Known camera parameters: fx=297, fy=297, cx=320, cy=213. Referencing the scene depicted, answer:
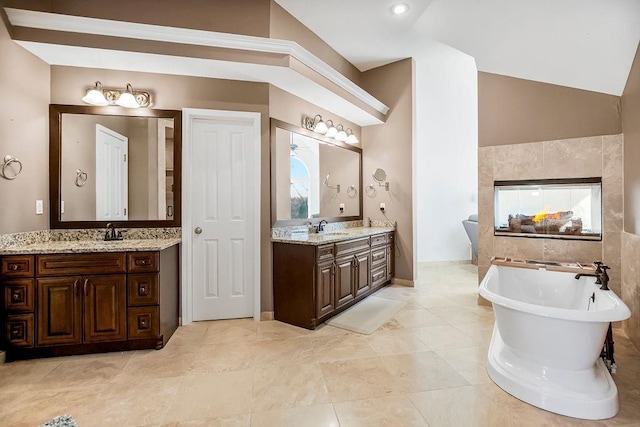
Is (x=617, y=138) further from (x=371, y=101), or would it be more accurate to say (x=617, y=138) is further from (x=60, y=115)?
(x=60, y=115)

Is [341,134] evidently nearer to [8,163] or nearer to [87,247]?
[87,247]

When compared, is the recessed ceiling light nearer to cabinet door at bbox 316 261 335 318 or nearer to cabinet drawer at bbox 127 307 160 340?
cabinet door at bbox 316 261 335 318

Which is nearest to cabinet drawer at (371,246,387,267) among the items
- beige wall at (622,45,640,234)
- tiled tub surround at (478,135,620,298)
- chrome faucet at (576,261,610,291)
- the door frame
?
tiled tub surround at (478,135,620,298)

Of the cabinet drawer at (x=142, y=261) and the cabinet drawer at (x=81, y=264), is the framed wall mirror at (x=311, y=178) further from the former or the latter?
the cabinet drawer at (x=81, y=264)

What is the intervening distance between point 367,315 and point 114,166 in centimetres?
302

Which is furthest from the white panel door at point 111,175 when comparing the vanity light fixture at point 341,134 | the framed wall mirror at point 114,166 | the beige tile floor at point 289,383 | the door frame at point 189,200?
the vanity light fixture at point 341,134

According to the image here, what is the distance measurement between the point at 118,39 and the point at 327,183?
266 cm

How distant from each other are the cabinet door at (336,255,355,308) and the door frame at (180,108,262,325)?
85 cm

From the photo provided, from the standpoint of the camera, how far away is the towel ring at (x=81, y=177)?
2.82 m

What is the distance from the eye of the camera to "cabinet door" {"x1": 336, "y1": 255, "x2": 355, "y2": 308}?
325cm

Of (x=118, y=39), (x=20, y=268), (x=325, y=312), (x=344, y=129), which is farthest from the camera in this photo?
(x=344, y=129)

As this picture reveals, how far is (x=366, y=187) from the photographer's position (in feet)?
15.5

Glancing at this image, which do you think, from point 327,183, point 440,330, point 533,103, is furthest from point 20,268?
point 533,103

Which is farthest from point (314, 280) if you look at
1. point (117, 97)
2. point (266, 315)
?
point (117, 97)
